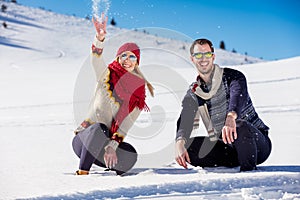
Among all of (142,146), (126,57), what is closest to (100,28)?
(126,57)

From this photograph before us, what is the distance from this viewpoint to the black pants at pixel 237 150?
2.27m

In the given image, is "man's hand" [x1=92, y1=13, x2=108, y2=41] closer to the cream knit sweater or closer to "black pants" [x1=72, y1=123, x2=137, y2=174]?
the cream knit sweater

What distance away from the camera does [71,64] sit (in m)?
18.2

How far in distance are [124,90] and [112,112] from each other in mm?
152

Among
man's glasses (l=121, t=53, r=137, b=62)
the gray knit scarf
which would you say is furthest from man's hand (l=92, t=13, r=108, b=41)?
the gray knit scarf

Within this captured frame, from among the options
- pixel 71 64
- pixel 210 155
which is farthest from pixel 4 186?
pixel 71 64

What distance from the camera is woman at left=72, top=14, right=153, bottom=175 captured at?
2.31 meters

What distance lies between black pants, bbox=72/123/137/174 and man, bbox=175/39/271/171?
315 millimetres

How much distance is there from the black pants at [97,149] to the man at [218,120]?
1.03 feet

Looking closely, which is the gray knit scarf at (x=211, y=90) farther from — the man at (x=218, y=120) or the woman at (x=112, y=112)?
the woman at (x=112, y=112)

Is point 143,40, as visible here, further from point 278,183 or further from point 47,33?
point 278,183

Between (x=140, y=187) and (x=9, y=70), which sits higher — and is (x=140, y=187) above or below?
below

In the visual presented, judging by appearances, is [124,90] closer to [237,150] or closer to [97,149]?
[97,149]

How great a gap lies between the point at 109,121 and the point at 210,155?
685 millimetres
